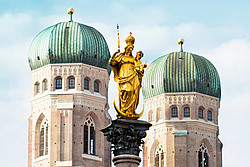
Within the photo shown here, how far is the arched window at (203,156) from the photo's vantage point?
280 feet

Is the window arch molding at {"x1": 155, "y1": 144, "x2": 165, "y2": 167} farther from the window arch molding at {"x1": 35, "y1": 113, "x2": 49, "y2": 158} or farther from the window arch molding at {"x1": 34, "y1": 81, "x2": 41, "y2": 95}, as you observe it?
the window arch molding at {"x1": 34, "y1": 81, "x2": 41, "y2": 95}

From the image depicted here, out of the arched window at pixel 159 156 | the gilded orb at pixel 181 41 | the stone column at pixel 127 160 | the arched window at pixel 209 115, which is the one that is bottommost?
the stone column at pixel 127 160

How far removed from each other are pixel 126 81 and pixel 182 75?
5687cm

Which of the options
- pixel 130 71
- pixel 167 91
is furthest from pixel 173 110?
pixel 130 71

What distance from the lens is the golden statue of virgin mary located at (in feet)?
94.5

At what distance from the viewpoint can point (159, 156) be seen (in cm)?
8588

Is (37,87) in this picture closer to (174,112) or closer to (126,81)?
(174,112)

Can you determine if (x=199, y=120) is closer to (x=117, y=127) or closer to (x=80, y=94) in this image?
(x=80, y=94)

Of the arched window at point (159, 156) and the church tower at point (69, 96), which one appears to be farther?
the arched window at point (159, 156)

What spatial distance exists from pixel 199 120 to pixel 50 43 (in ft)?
50.0

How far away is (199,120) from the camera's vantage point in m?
85.6

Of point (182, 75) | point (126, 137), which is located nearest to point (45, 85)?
point (182, 75)

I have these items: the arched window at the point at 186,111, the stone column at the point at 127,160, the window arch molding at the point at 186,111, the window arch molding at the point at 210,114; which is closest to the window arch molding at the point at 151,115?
the window arch molding at the point at 186,111

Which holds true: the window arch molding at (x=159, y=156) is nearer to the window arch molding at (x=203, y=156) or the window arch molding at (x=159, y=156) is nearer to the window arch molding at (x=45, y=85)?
the window arch molding at (x=203, y=156)
